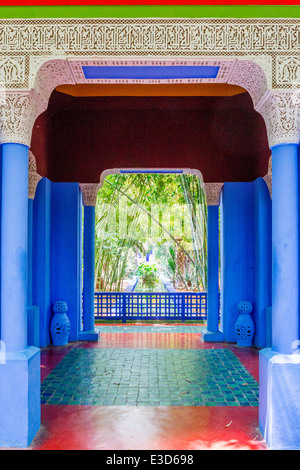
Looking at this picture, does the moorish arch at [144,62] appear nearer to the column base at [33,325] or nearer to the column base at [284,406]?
the column base at [284,406]

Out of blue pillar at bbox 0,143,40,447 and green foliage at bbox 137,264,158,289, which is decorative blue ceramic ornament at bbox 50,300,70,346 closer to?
blue pillar at bbox 0,143,40,447

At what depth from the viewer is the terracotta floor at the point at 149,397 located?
11.0 feet

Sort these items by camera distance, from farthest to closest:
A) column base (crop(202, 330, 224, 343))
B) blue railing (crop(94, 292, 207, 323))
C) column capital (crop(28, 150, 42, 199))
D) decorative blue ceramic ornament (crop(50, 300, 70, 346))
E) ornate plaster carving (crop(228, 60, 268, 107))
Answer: blue railing (crop(94, 292, 207, 323)), column base (crop(202, 330, 224, 343)), decorative blue ceramic ornament (crop(50, 300, 70, 346)), column capital (crop(28, 150, 42, 199)), ornate plaster carving (crop(228, 60, 268, 107))

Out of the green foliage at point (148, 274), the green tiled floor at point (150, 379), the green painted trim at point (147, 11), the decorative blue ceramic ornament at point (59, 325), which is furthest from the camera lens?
the green foliage at point (148, 274)

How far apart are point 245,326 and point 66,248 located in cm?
358

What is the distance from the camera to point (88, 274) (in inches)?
293

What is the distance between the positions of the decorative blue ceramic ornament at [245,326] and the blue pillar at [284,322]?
3280 millimetres

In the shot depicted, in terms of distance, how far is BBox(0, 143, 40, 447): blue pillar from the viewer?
3.21 m

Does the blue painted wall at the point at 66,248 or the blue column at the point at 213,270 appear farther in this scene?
the blue column at the point at 213,270

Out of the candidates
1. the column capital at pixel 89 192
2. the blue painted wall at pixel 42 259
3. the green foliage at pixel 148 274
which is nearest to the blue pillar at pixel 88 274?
the column capital at pixel 89 192

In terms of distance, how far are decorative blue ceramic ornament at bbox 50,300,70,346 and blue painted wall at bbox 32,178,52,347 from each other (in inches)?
4.1

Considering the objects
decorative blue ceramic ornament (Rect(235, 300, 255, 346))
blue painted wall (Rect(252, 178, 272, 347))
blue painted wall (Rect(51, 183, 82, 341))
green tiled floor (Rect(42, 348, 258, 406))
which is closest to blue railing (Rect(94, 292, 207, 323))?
blue painted wall (Rect(51, 183, 82, 341))
